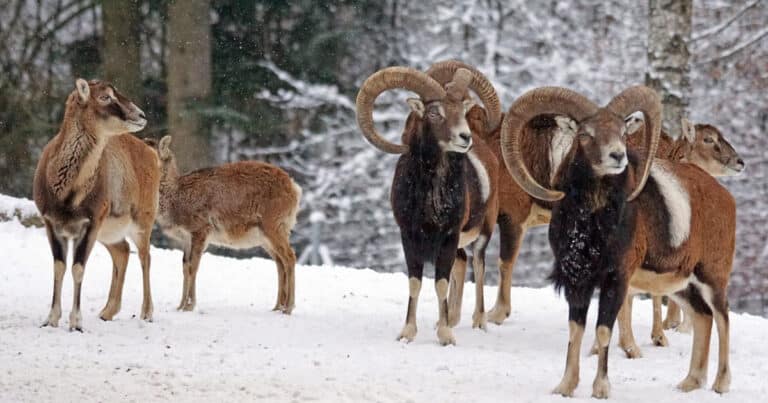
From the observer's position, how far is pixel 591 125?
28.4 ft

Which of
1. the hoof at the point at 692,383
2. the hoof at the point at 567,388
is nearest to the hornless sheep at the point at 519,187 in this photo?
the hoof at the point at 692,383

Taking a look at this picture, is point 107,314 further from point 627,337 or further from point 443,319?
point 627,337

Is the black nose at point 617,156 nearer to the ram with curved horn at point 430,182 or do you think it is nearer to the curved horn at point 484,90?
the ram with curved horn at point 430,182

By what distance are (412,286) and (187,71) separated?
463 inches

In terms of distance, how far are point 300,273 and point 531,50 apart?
11316 mm

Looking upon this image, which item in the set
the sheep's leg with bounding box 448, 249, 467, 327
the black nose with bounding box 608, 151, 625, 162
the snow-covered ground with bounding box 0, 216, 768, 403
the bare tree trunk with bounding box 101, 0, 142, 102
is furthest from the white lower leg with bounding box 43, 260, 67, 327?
the bare tree trunk with bounding box 101, 0, 142, 102

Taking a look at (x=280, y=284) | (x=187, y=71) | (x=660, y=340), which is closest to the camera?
(x=660, y=340)

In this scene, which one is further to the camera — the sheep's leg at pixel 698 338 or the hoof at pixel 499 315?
the hoof at pixel 499 315

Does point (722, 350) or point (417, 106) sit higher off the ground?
point (417, 106)

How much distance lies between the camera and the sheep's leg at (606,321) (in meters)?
8.38

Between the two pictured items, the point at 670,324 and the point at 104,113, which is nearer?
the point at 104,113

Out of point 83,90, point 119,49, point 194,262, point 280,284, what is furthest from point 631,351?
point 119,49

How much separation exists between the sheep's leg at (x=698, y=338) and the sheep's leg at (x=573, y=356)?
3.40 ft

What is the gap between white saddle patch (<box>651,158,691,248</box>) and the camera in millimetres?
8680
